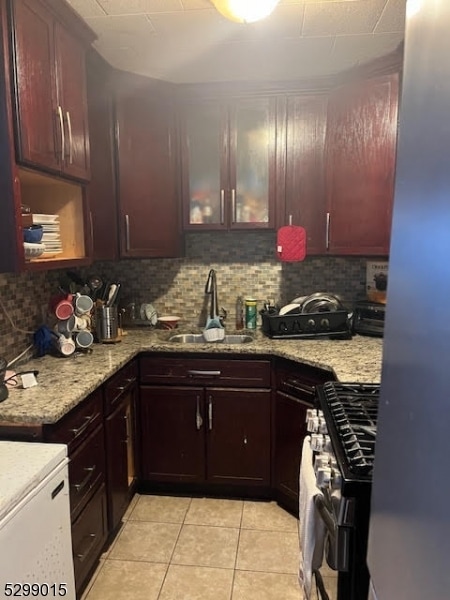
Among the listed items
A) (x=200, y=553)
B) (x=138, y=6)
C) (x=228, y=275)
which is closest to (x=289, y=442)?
(x=200, y=553)

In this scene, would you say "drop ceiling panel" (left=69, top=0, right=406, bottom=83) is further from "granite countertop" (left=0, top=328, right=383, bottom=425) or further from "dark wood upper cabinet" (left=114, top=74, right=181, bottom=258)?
"granite countertop" (left=0, top=328, right=383, bottom=425)

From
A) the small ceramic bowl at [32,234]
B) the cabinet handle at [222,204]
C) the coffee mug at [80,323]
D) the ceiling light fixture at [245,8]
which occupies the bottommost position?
the coffee mug at [80,323]

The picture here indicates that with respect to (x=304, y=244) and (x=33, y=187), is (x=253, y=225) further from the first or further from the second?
(x=33, y=187)

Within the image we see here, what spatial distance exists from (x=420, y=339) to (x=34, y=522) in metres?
1.15

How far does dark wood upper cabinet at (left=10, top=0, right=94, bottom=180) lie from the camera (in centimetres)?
157

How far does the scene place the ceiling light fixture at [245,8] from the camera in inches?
58.7

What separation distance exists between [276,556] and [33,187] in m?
2.07

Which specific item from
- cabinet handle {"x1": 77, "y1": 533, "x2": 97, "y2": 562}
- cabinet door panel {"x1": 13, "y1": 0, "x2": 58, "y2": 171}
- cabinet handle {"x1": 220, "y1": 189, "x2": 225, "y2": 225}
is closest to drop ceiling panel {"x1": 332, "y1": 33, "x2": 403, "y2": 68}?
cabinet handle {"x1": 220, "y1": 189, "x2": 225, "y2": 225}

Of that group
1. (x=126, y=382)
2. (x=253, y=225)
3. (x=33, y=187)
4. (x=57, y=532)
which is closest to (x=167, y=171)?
(x=253, y=225)

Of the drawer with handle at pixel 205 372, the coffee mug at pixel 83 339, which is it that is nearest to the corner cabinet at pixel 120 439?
the drawer with handle at pixel 205 372

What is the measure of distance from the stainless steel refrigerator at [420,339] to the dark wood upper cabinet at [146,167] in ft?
6.94

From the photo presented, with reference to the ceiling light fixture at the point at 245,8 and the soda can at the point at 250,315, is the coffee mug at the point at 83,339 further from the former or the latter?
the ceiling light fixture at the point at 245,8

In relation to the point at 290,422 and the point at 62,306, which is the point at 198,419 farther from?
the point at 62,306

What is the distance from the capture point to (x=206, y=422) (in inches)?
Answer: 97.0
